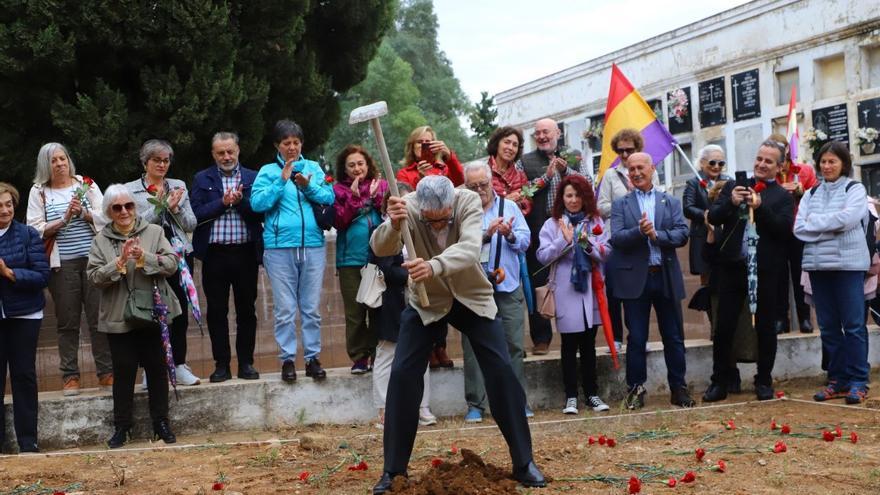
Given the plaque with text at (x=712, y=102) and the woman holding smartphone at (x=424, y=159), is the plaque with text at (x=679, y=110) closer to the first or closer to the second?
the plaque with text at (x=712, y=102)

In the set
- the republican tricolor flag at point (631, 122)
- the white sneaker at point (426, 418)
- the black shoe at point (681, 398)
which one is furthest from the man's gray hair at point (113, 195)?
the black shoe at point (681, 398)

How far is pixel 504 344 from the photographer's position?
5.95 meters

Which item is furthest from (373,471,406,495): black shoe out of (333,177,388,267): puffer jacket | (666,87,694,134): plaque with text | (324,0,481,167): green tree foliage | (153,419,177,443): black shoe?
(324,0,481,167): green tree foliage

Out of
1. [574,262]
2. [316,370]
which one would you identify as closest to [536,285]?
[574,262]

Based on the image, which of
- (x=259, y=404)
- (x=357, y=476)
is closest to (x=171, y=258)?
(x=259, y=404)

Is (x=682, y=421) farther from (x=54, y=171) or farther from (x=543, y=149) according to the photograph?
(x=54, y=171)

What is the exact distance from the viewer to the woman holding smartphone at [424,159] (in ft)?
27.2

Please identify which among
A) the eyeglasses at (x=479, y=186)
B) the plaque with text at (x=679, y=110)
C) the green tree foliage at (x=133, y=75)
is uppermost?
the plaque with text at (x=679, y=110)

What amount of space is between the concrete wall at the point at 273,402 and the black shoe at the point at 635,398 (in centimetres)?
63

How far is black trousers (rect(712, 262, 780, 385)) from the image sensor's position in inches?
344

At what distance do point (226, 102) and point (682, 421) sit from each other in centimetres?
663

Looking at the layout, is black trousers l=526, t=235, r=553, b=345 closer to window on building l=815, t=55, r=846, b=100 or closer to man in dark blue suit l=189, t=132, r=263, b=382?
man in dark blue suit l=189, t=132, r=263, b=382

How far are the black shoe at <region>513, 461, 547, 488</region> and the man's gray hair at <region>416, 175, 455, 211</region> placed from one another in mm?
1533

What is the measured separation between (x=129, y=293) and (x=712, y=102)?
2265cm
